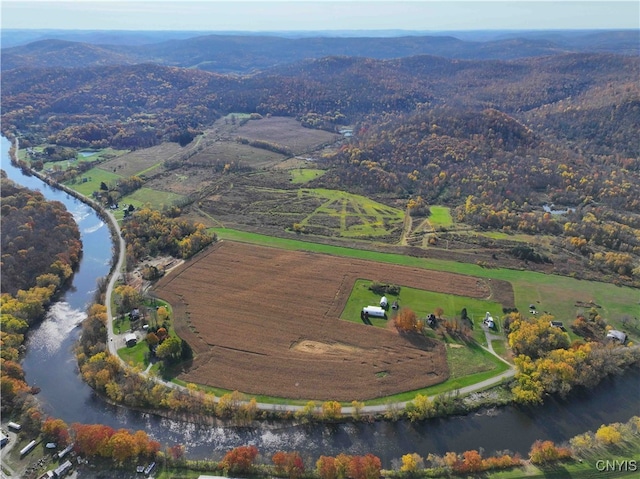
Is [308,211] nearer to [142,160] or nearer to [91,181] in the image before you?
[91,181]

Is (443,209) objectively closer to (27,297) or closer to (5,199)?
(27,297)

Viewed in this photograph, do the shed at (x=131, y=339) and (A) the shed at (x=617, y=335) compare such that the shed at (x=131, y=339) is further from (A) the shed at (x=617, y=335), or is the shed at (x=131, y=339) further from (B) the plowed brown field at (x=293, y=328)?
(A) the shed at (x=617, y=335)

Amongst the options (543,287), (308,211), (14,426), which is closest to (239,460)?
(14,426)

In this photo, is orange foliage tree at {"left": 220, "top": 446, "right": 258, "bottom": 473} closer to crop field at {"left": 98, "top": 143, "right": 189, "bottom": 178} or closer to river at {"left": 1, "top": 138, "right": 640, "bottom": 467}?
river at {"left": 1, "top": 138, "right": 640, "bottom": 467}

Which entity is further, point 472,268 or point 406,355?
point 472,268

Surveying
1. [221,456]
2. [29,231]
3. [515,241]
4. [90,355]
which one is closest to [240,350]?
[221,456]

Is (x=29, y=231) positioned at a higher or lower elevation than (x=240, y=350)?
higher
